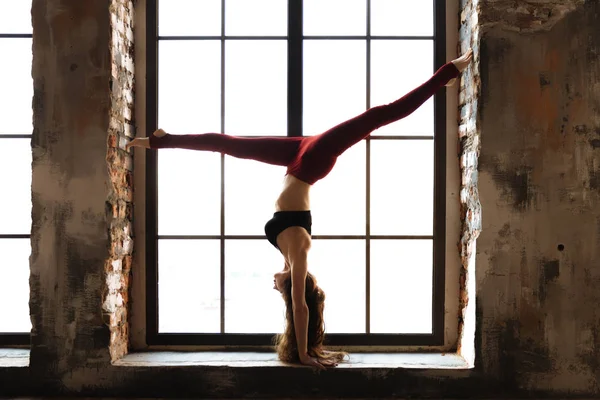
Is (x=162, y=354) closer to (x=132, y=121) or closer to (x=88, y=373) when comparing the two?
(x=88, y=373)

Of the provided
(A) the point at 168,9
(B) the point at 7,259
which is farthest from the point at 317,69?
(B) the point at 7,259

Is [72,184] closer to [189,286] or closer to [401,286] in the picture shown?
[189,286]

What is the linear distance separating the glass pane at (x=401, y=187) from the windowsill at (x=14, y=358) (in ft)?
6.71

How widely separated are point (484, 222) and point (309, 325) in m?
1.06

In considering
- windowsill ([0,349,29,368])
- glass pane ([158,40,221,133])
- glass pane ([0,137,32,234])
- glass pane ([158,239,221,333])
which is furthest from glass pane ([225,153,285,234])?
windowsill ([0,349,29,368])

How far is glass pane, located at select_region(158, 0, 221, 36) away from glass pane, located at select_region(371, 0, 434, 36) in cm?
93

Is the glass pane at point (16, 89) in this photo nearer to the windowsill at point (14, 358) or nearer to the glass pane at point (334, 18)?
the windowsill at point (14, 358)

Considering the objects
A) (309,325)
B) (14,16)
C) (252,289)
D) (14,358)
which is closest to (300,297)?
(309,325)

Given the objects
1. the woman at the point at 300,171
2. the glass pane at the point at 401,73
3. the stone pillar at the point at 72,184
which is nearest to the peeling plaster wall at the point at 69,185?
the stone pillar at the point at 72,184

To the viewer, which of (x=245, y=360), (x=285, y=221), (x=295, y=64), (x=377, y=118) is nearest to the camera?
(x=377, y=118)

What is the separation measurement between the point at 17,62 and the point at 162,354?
192cm

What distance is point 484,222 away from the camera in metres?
2.75

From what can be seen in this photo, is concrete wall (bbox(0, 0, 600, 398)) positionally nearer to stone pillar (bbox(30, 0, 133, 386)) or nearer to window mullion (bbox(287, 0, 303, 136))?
stone pillar (bbox(30, 0, 133, 386))

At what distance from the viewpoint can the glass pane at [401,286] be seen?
3.11 metres
